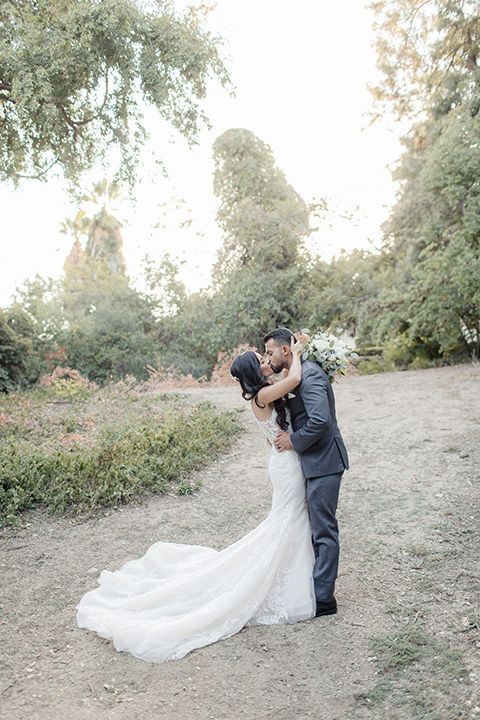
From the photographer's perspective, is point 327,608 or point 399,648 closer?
point 399,648

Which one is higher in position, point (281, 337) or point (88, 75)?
point (88, 75)

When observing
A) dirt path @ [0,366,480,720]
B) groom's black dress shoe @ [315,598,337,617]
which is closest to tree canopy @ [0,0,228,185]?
dirt path @ [0,366,480,720]

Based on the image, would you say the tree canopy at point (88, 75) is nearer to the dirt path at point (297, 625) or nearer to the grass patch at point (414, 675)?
the dirt path at point (297, 625)

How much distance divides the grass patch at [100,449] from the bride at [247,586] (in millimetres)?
2305

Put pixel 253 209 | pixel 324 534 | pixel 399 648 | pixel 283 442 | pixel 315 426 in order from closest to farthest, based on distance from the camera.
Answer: pixel 399 648 < pixel 315 426 < pixel 324 534 < pixel 283 442 < pixel 253 209

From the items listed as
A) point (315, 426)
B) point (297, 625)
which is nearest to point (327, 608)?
point (297, 625)

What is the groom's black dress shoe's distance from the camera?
363 centimetres

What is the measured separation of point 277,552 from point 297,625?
18.2 inches

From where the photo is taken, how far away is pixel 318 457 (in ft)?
11.9

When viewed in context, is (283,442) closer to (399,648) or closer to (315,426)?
(315,426)

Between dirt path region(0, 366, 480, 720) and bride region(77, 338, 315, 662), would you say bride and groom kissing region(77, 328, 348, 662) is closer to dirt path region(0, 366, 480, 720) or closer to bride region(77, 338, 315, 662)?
bride region(77, 338, 315, 662)

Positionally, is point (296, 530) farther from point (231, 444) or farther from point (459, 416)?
point (459, 416)

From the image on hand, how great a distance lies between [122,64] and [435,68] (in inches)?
353

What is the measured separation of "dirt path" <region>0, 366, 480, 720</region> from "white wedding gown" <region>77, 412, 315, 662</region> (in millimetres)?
117
